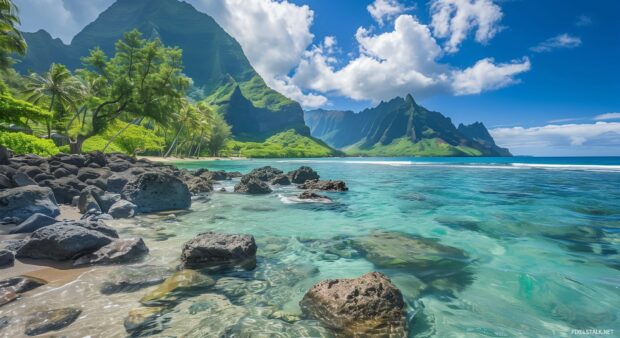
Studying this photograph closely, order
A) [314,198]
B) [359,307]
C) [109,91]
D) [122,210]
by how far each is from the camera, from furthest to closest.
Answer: [109,91] < [314,198] < [122,210] < [359,307]

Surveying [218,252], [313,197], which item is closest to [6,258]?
[218,252]

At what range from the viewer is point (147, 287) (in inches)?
225

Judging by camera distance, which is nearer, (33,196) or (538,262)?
(538,262)

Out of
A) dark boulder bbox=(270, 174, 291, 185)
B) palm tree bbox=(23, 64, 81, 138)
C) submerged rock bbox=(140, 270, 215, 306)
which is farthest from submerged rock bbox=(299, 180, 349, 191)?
palm tree bbox=(23, 64, 81, 138)

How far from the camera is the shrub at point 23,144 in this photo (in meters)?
27.9

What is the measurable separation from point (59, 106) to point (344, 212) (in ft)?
197

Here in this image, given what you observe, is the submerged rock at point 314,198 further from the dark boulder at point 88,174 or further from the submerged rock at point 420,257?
the dark boulder at point 88,174

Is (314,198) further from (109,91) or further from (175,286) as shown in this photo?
(109,91)

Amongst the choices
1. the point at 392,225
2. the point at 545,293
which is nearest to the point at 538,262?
the point at 545,293

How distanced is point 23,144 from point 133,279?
35862 mm

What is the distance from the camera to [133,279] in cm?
599

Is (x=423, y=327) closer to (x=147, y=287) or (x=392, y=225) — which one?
(x=147, y=287)

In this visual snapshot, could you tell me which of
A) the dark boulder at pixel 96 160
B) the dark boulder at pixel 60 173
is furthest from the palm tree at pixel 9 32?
the dark boulder at pixel 60 173

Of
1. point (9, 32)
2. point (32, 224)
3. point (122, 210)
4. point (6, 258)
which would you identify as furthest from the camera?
point (9, 32)
